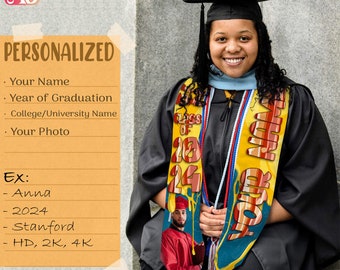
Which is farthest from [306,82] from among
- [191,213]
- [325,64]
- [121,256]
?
[121,256]

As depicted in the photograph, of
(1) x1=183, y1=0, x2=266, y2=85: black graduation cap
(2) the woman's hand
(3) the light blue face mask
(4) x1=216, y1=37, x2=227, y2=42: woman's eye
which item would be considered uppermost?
(1) x1=183, y1=0, x2=266, y2=85: black graduation cap

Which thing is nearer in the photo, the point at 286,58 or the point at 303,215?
the point at 303,215

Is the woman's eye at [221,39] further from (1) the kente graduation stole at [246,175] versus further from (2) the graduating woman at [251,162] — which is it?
(1) the kente graduation stole at [246,175]

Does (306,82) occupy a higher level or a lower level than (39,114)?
higher

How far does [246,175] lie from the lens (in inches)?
141

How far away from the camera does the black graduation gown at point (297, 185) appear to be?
352 centimetres

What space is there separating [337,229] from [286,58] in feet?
3.06

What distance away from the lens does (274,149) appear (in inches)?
140

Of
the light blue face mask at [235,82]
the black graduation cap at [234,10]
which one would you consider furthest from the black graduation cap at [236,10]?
the light blue face mask at [235,82]

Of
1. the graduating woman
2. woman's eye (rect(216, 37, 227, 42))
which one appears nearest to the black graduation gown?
the graduating woman

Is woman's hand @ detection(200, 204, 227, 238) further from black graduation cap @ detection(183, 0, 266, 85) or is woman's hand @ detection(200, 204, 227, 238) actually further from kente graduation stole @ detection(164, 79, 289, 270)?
black graduation cap @ detection(183, 0, 266, 85)

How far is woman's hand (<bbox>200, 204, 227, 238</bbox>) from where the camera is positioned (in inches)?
141

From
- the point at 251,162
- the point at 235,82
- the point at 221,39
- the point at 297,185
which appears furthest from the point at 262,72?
the point at 297,185

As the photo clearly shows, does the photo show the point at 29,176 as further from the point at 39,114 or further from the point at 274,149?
the point at 274,149
